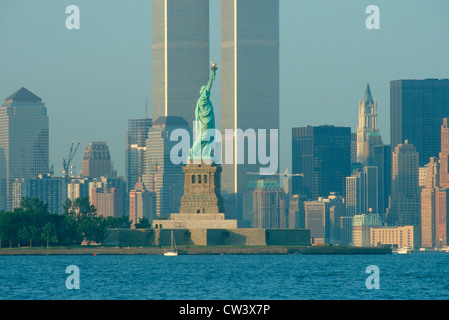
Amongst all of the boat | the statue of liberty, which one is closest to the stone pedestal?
the statue of liberty

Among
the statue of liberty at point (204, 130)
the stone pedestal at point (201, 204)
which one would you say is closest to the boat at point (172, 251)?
the stone pedestal at point (201, 204)

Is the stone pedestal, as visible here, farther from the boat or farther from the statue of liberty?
the boat

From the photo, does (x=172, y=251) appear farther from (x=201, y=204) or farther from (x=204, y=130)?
(x=204, y=130)

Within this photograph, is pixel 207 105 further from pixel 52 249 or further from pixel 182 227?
pixel 52 249

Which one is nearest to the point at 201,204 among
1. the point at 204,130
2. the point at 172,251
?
the point at 172,251

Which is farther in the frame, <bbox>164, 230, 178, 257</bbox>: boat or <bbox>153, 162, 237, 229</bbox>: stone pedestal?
<bbox>153, 162, 237, 229</bbox>: stone pedestal

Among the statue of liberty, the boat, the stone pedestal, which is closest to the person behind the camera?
the boat

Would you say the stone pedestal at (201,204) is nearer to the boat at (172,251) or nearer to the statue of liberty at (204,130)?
the statue of liberty at (204,130)

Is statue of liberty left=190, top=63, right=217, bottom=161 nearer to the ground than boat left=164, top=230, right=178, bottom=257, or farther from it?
farther from it
